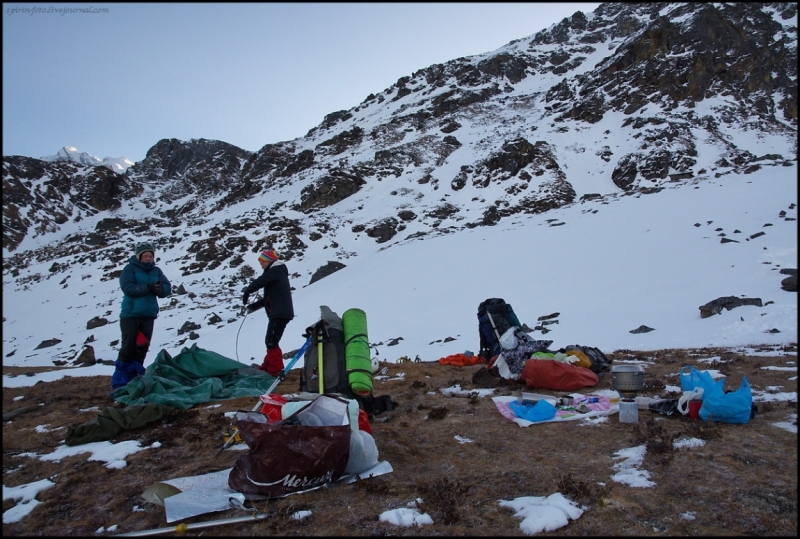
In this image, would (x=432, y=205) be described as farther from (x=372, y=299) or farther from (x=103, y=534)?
(x=103, y=534)

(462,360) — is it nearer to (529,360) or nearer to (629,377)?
(529,360)

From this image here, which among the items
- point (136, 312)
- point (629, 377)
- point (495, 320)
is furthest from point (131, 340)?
point (629, 377)

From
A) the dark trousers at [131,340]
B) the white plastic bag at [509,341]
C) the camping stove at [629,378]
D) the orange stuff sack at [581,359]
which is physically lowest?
the orange stuff sack at [581,359]

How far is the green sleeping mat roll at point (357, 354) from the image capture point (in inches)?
221

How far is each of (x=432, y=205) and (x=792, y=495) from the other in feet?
142

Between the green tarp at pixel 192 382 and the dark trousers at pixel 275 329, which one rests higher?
the dark trousers at pixel 275 329

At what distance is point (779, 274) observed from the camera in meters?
12.7

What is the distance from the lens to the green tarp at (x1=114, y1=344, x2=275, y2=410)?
21.5ft

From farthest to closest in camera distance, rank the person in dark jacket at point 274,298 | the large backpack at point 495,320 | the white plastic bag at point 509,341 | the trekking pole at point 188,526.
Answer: the large backpack at point 495,320
the person in dark jacket at point 274,298
the white plastic bag at point 509,341
the trekking pole at point 188,526

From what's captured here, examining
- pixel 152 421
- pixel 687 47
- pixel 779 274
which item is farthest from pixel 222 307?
pixel 687 47

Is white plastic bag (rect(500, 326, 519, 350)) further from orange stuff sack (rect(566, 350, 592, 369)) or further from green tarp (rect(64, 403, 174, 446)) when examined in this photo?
green tarp (rect(64, 403, 174, 446))

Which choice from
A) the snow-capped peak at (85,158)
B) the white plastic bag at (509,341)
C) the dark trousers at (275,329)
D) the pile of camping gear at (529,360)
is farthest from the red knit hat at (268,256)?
the snow-capped peak at (85,158)

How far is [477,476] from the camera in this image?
152 inches

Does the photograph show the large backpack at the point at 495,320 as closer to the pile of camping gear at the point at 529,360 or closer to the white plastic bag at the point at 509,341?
the pile of camping gear at the point at 529,360
